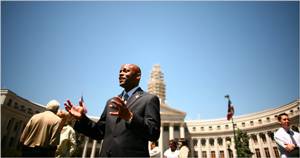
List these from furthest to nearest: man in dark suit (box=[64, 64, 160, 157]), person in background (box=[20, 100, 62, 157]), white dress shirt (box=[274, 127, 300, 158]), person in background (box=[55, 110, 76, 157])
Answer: person in background (box=[55, 110, 76, 157]) → white dress shirt (box=[274, 127, 300, 158]) → person in background (box=[20, 100, 62, 157]) → man in dark suit (box=[64, 64, 160, 157])

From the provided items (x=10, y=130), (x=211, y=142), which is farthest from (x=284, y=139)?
(x=211, y=142)

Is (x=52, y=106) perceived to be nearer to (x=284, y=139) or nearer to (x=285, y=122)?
(x=284, y=139)

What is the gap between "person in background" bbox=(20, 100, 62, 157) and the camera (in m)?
3.81

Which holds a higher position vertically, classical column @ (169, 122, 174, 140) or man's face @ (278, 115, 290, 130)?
classical column @ (169, 122, 174, 140)

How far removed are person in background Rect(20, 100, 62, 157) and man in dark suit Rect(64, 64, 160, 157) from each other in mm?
2074

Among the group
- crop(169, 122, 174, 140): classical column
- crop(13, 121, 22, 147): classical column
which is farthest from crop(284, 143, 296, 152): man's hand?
crop(169, 122, 174, 140): classical column

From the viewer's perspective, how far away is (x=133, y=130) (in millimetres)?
2016

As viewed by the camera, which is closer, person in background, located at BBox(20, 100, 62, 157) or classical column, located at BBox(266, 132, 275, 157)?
person in background, located at BBox(20, 100, 62, 157)

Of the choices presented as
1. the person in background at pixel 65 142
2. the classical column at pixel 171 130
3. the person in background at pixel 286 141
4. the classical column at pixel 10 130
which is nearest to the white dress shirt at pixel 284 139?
the person in background at pixel 286 141

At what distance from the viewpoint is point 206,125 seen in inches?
2350

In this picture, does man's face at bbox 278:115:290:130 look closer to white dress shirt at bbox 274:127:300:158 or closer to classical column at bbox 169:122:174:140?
white dress shirt at bbox 274:127:300:158

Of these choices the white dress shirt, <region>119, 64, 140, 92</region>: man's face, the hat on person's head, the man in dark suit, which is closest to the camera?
the man in dark suit

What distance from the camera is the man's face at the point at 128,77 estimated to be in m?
2.78

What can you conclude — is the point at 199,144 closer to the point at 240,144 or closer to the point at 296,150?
the point at 240,144
